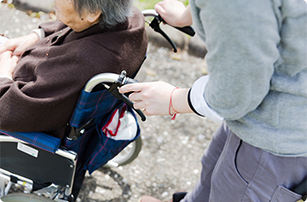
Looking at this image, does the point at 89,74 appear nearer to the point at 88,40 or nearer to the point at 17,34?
the point at 88,40

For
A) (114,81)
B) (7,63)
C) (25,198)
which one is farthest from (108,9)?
(25,198)

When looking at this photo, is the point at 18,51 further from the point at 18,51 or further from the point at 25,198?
the point at 25,198

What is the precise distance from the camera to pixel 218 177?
1.33 m

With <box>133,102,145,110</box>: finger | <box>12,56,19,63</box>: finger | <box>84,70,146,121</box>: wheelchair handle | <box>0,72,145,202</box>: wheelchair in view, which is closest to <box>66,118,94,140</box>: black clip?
<box>0,72,145,202</box>: wheelchair

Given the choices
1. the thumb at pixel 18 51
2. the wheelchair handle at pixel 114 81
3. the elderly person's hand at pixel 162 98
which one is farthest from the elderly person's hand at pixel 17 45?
the elderly person's hand at pixel 162 98

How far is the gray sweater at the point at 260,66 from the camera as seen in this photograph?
810 millimetres

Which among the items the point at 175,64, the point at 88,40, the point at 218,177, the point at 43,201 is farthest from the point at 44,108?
the point at 175,64

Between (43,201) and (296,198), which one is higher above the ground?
(296,198)

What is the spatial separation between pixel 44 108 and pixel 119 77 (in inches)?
15.7

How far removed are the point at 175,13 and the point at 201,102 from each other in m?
0.64

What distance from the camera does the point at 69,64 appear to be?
137 cm

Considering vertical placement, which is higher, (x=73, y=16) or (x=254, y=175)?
(x=73, y=16)

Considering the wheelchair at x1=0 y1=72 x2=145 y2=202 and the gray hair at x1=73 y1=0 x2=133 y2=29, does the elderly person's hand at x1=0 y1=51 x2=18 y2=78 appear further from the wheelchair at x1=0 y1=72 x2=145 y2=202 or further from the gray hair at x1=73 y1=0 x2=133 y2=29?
the gray hair at x1=73 y1=0 x2=133 y2=29

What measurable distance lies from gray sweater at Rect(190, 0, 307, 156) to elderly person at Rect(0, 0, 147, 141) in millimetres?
541
